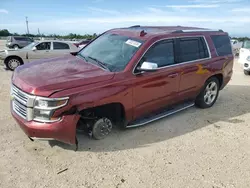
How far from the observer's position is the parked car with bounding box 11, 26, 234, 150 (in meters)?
3.11

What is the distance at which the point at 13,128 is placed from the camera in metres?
4.18

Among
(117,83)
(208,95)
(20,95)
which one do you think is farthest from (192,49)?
(20,95)

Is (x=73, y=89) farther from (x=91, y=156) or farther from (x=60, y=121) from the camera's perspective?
(x=91, y=156)

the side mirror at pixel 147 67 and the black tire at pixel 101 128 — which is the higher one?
the side mirror at pixel 147 67

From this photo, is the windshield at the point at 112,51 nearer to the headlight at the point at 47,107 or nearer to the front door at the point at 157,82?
the front door at the point at 157,82

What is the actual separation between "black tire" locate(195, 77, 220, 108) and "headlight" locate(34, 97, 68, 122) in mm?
3483

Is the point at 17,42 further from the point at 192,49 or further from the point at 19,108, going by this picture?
the point at 19,108

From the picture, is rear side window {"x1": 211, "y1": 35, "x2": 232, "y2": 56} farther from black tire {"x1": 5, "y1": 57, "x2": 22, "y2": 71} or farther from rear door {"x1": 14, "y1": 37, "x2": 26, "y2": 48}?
Result: rear door {"x1": 14, "y1": 37, "x2": 26, "y2": 48}

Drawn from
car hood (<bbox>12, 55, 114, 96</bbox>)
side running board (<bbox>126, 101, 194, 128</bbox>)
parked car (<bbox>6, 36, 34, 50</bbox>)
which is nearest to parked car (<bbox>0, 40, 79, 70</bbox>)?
car hood (<bbox>12, 55, 114, 96</bbox>)

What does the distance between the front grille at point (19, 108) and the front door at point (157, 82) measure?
1.69 metres

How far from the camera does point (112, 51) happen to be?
4.16m

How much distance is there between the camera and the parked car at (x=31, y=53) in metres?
10.5

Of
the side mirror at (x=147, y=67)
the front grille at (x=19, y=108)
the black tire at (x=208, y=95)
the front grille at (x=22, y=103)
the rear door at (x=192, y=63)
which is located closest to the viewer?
the front grille at (x=22, y=103)

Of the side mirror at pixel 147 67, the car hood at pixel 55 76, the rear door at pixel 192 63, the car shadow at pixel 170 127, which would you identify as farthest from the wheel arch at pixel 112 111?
the rear door at pixel 192 63
